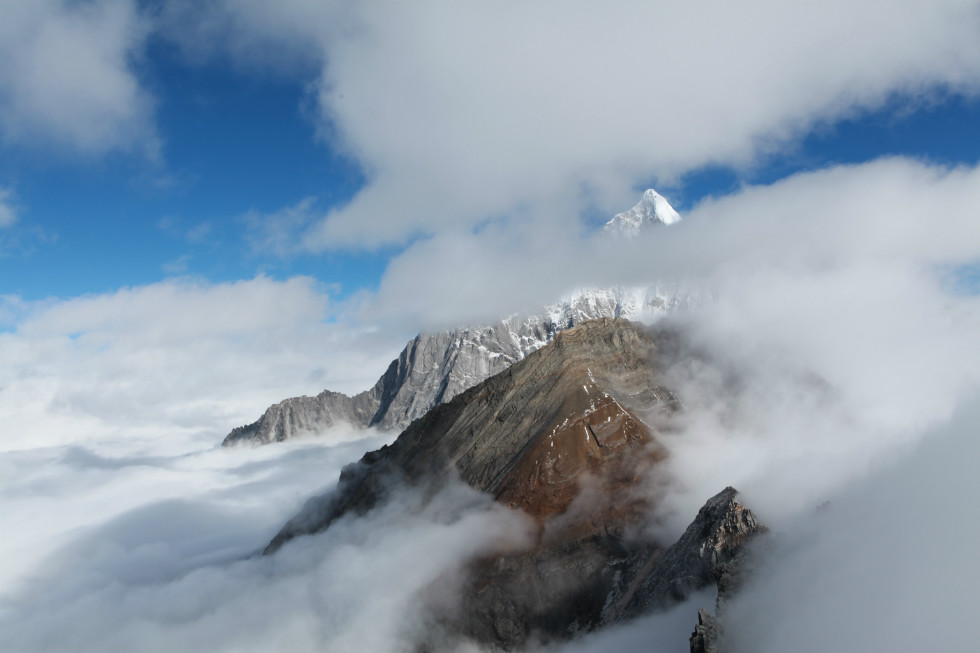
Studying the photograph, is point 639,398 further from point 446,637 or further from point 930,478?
point 930,478

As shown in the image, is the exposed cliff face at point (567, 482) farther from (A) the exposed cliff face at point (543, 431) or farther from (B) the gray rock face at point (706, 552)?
(A) the exposed cliff face at point (543, 431)

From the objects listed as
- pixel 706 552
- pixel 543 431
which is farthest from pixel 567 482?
pixel 706 552

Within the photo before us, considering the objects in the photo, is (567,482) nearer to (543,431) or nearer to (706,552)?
(543,431)

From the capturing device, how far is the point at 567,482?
9950 cm

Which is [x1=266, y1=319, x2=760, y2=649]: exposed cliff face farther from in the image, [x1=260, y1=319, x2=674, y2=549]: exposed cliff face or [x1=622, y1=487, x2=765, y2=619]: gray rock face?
[x1=260, y1=319, x2=674, y2=549]: exposed cliff face

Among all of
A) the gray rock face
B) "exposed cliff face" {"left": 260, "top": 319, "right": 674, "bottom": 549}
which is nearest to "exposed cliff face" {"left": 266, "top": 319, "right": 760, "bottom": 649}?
the gray rock face

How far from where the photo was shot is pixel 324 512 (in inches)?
6255

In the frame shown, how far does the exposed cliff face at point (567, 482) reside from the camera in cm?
7127

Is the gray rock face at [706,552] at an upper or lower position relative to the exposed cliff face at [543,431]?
lower

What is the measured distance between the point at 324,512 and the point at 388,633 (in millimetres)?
66011

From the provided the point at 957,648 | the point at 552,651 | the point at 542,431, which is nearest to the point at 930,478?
the point at 957,648

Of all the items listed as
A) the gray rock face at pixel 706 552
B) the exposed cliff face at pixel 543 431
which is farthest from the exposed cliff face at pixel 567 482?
the exposed cliff face at pixel 543 431

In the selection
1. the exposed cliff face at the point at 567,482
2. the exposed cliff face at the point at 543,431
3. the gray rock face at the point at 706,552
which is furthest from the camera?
the exposed cliff face at the point at 543,431

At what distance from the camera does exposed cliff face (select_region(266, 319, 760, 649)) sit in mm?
71269
